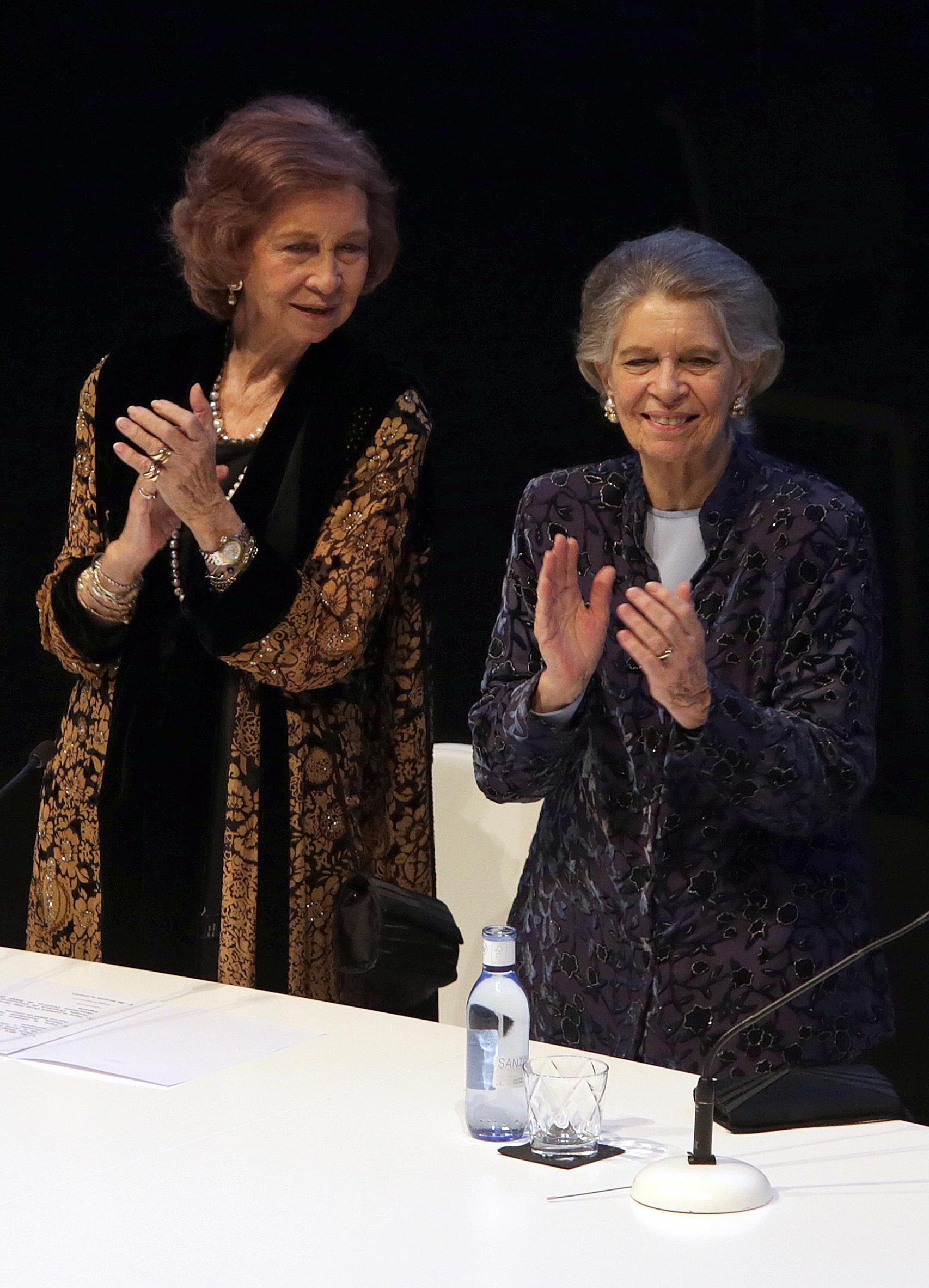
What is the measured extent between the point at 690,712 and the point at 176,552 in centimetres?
84

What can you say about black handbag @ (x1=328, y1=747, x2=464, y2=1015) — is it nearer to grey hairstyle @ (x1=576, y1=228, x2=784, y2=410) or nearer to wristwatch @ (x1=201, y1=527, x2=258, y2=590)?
wristwatch @ (x1=201, y1=527, x2=258, y2=590)

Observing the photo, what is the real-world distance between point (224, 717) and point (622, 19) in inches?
57.3

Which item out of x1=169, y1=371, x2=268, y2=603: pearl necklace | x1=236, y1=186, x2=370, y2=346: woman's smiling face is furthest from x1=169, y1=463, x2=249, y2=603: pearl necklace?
x1=236, y1=186, x2=370, y2=346: woman's smiling face

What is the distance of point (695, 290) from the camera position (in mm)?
2035

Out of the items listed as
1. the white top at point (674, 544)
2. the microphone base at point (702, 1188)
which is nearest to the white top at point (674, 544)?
the white top at point (674, 544)

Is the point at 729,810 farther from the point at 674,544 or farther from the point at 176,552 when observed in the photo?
the point at 176,552

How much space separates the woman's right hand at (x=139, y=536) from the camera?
7.34ft

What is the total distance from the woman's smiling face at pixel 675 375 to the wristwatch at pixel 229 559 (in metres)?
0.53

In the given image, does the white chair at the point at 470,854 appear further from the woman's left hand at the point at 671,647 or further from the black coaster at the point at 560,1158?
the black coaster at the point at 560,1158

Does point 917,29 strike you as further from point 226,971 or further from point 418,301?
point 226,971

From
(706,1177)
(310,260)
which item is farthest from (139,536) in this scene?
(706,1177)

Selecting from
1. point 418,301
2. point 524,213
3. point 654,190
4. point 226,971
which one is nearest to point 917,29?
point 654,190

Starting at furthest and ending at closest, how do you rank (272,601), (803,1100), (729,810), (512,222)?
(512,222)
(272,601)
(729,810)
(803,1100)

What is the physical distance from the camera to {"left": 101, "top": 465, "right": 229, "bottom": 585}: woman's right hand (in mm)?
2238
